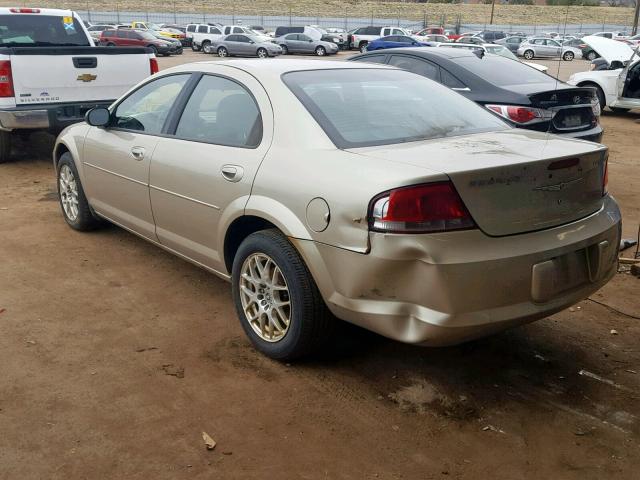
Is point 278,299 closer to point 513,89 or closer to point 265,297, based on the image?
point 265,297

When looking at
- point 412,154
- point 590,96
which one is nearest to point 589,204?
point 412,154

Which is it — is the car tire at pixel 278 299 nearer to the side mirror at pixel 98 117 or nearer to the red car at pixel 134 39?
the side mirror at pixel 98 117

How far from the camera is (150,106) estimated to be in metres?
4.94

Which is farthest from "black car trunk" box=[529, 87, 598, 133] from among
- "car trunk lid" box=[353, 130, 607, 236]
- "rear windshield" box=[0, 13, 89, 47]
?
"rear windshield" box=[0, 13, 89, 47]

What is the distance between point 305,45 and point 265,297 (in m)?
38.5

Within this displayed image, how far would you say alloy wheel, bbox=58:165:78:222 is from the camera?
6004mm

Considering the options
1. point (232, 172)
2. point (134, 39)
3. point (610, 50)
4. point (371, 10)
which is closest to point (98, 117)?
point (232, 172)

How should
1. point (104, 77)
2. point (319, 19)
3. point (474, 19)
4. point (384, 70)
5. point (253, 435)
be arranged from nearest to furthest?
point (253, 435)
point (384, 70)
point (104, 77)
point (319, 19)
point (474, 19)

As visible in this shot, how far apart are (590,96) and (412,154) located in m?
5.11

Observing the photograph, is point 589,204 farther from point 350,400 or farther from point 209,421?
point 209,421

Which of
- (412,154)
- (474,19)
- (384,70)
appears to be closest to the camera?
(412,154)

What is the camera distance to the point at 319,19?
62.7m

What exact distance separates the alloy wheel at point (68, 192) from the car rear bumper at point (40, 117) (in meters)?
2.09

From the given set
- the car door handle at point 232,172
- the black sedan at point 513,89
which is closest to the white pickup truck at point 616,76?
the black sedan at point 513,89
